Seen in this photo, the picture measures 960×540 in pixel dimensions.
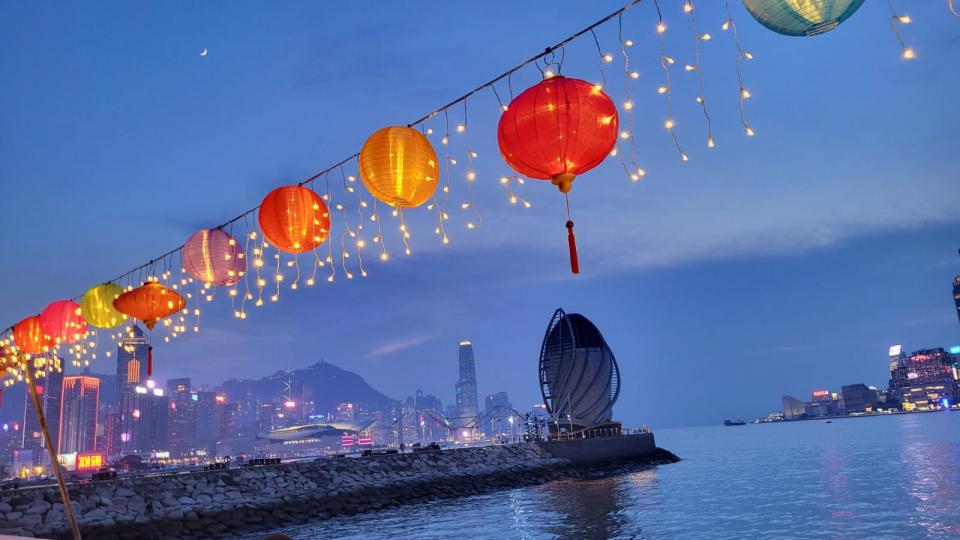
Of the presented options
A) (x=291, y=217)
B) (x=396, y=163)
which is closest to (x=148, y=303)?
(x=291, y=217)

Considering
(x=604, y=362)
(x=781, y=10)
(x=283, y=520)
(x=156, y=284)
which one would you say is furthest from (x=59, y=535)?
(x=604, y=362)

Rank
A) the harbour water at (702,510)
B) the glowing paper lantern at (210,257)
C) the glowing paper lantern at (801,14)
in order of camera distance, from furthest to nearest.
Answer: the harbour water at (702,510)
the glowing paper lantern at (210,257)
the glowing paper lantern at (801,14)

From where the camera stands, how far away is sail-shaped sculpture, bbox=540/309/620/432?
48344mm

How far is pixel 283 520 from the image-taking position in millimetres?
20375

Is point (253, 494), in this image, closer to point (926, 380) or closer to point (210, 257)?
point (210, 257)

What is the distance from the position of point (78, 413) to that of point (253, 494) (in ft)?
574

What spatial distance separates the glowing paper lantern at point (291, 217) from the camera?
840 cm

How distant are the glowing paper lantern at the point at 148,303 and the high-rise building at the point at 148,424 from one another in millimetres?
183450

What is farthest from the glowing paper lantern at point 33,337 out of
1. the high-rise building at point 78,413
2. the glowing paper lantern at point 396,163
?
the high-rise building at point 78,413

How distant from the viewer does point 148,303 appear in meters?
11.0

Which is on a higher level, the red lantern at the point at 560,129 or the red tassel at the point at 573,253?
the red lantern at the point at 560,129

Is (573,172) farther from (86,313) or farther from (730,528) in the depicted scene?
(730,528)

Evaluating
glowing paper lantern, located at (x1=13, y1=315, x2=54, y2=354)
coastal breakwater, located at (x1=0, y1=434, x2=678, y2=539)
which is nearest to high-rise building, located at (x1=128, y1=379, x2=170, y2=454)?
coastal breakwater, located at (x1=0, y1=434, x2=678, y2=539)

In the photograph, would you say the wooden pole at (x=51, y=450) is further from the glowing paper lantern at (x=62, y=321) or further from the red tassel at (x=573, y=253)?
the glowing paper lantern at (x=62, y=321)
